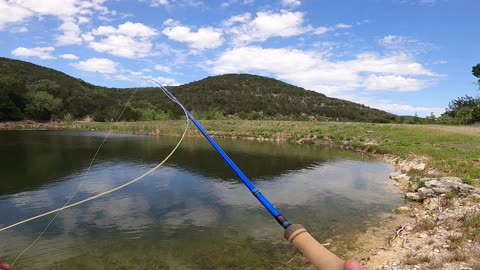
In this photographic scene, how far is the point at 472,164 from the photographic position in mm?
21094

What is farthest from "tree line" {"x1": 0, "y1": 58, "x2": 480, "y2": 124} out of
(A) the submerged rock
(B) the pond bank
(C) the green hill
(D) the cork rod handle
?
(D) the cork rod handle

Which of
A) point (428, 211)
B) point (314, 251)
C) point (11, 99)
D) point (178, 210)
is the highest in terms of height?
point (11, 99)

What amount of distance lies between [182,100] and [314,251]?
14061 cm

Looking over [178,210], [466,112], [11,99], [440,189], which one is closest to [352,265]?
[178,210]

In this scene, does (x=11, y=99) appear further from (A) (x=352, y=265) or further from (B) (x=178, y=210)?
(A) (x=352, y=265)

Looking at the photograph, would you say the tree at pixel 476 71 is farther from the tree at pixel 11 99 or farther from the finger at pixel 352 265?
the tree at pixel 11 99

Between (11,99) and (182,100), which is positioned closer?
(11,99)

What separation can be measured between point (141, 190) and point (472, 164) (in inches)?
A: 766

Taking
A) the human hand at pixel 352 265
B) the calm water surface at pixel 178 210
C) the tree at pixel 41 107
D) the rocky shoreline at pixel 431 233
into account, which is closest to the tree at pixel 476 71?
the calm water surface at pixel 178 210

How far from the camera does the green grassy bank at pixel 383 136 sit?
2334cm

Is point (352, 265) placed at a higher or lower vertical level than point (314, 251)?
higher

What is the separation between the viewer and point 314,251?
371cm

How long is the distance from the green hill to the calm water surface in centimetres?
7425

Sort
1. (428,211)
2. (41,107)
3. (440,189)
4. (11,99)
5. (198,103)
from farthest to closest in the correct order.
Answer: (198,103)
(41,107)
(11,99)
(440,189)
(428,211)
